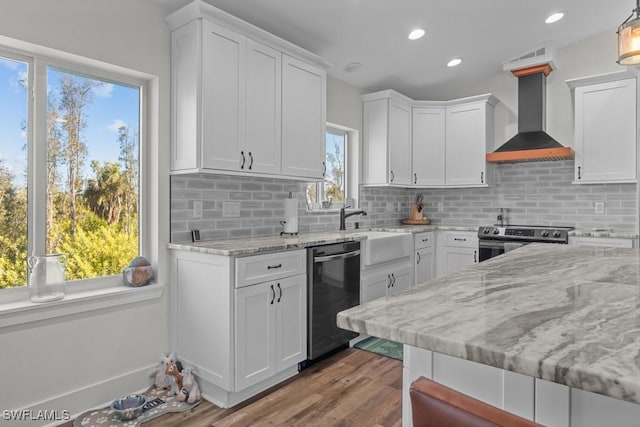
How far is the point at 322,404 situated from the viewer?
2338 mm

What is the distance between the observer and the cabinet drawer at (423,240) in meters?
4.17

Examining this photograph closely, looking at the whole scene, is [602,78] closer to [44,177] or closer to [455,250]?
[455,250]

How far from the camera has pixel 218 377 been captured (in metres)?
2.33

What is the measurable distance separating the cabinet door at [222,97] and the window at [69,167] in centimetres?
53

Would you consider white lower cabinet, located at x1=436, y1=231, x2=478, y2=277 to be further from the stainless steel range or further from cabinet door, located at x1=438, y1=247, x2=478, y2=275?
the stainless steel range

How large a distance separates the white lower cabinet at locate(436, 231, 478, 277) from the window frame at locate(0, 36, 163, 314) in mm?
3051

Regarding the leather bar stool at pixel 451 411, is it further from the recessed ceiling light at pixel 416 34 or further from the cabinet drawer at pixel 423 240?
the cabinet drawer at pixel 423 240

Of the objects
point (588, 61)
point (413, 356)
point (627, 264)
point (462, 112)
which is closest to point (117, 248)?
point (413, 356)

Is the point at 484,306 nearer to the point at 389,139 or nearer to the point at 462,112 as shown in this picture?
the point at 389,139

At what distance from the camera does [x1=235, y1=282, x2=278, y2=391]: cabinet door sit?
7.56ft

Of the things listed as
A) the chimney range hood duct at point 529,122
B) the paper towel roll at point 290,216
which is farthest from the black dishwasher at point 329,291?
the chimney range hood duct at point 529,122

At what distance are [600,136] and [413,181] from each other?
72.6 inches

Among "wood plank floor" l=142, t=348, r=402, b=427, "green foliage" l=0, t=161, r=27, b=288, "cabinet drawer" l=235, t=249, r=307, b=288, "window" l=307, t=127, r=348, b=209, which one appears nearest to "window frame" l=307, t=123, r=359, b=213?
"window" l=307, t=127, r=348, b=209

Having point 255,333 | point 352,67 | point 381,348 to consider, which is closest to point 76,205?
point 255,333
